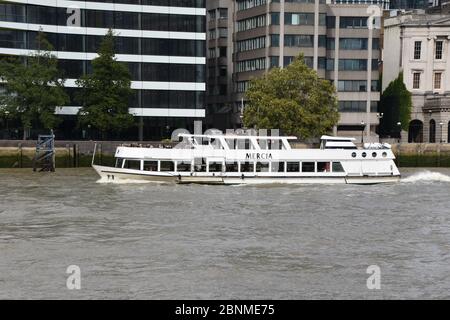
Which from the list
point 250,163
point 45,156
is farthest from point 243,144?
point 45,156

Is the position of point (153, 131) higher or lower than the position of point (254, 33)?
lower

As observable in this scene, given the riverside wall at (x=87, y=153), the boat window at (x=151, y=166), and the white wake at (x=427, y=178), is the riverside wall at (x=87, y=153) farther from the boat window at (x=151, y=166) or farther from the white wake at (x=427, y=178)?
the white wake at (x=427, y=178)

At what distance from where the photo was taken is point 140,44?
8994cm

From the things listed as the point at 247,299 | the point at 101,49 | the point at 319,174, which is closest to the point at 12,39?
the point at 101,49

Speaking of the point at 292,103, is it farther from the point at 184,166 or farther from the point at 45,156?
the point at 45,156

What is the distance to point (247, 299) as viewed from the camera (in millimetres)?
22328

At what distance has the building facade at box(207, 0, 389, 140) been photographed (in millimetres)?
100000

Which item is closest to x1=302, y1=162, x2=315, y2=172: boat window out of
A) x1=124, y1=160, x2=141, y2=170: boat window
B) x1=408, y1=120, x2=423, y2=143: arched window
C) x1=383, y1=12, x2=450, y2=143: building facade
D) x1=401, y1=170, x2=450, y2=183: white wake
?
x1=401, y1=170, x2=450, y2=183: white wake

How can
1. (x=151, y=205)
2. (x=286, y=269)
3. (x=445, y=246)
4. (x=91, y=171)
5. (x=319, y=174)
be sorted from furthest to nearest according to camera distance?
(x=91, y=171), (x=319, y=174), (x=151, y=205), (x=445, y=246), (x=286, y=269)

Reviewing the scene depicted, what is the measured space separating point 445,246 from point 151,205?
1726 cm

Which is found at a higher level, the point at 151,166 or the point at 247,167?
the point at 151,166

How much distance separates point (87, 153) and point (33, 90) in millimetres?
8561

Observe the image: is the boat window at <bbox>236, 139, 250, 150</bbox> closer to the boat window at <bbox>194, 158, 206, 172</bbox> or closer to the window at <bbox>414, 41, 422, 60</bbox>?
the boat window at <bbox>194, 158, 206, 172</bbox>
